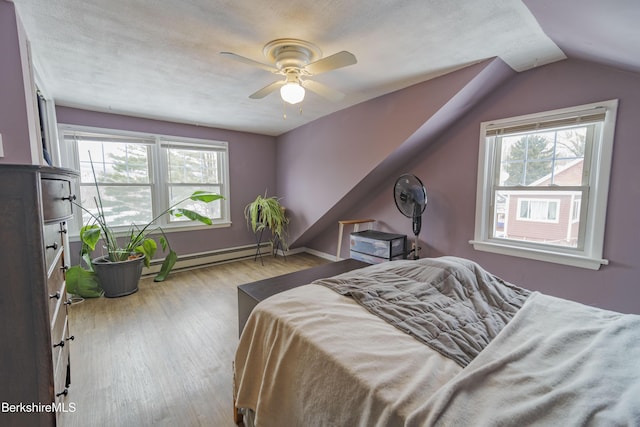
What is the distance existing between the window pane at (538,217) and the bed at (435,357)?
4.84 feet

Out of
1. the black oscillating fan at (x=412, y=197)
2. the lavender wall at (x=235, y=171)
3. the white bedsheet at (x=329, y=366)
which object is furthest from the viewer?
the lavender wall at (x=235, y=171)

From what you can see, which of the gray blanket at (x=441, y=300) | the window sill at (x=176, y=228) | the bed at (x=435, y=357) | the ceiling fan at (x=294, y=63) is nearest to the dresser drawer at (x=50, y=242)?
the bed at (x=435, y=357)

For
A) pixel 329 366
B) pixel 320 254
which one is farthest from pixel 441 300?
pixel 320 254

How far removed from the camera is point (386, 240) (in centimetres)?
301

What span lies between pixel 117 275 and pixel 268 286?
7.35 feet

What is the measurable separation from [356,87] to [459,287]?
7.00 feet

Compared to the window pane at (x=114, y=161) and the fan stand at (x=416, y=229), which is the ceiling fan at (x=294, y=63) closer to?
the fan stand at (x=416, y=229)

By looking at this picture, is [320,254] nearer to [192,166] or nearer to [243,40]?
[192,166]

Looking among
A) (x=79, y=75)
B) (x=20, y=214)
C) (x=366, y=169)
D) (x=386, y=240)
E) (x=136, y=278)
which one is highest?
(x=79, y=75)

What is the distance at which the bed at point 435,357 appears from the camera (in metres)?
0.65

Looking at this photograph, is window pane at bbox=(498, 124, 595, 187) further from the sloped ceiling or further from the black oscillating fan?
the black oscillating fan

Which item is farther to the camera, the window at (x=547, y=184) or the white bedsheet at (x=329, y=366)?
the window at (x=547, y=184)

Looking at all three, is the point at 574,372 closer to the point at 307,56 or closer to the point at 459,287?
the point at 459,287

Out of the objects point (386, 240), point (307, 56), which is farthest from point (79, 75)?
point (386, 240)
